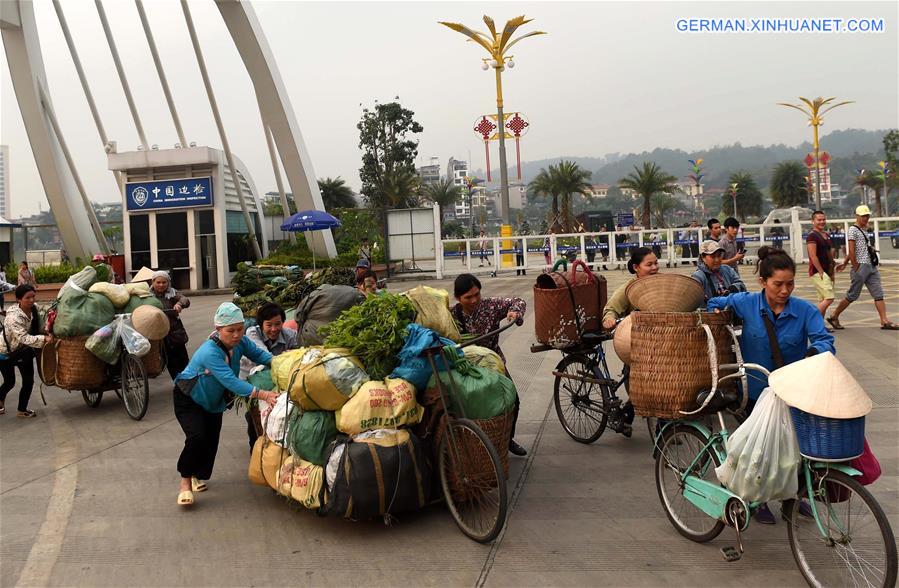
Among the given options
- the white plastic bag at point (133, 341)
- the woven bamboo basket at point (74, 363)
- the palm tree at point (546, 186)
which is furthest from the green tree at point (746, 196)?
the woven bamboo basket at point (74, 363)

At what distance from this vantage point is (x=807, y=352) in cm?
374

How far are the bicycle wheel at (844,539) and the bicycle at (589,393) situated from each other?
2.31 meters

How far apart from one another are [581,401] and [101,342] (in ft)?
16.3

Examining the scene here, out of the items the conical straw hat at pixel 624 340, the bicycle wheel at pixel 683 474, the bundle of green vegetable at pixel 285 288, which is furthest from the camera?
the bundle of green vegetable at pixel 285 288

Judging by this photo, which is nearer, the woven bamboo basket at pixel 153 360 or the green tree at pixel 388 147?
the woven bamboo basket at pixel 153 360

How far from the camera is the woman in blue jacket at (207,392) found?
4.92 metres

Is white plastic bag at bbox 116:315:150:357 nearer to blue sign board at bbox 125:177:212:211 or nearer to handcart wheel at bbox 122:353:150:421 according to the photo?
handcart wheel at bbox 122:353:150:421

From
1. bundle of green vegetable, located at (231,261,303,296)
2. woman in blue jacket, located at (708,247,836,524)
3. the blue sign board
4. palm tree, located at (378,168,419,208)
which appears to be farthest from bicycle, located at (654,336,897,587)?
palm tree, located at (378,168,419,208)

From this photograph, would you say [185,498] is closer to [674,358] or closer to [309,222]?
[674,358]

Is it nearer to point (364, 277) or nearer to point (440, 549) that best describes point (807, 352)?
point (440, 549)

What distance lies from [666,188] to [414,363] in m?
61.4

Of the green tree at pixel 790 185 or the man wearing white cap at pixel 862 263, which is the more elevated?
the green tree at pixel 790 185

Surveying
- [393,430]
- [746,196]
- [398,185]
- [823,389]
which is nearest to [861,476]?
[823,389]

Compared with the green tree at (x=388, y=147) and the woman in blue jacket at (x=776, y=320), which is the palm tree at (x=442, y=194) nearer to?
the green tree at (x=388, y=147)
